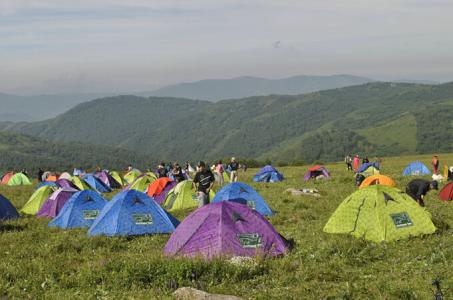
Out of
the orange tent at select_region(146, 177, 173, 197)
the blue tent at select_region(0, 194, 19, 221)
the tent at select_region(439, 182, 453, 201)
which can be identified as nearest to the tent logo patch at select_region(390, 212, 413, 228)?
the tent at select_region(439, 182, 453, 201)

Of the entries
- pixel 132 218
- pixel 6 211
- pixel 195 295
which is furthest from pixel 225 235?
pixel 6 211

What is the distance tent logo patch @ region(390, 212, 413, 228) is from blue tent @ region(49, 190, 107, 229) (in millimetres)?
11024

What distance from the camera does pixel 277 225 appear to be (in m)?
18.4

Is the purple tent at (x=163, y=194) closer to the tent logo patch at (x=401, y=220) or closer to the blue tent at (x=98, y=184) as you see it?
the blue tent at (x=98, y=184)

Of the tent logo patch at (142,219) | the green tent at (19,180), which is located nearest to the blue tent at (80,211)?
the tent logo patch at (142,219)

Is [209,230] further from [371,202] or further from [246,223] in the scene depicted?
[371,202]

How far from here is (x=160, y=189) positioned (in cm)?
2650

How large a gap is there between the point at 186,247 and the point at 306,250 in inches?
127

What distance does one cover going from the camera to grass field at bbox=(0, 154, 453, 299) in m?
9.78

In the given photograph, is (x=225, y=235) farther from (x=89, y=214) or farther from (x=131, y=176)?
(x=131, y=176)

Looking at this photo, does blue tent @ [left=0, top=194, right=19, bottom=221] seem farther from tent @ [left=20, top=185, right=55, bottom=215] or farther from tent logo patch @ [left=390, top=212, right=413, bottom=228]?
tent logo patch @ [left=390, top=212, right=413, bottom=228]

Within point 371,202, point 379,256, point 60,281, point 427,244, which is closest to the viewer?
point 60,281

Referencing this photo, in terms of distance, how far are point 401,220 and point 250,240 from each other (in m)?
4.94

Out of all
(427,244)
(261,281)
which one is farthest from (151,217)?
(427,244)
